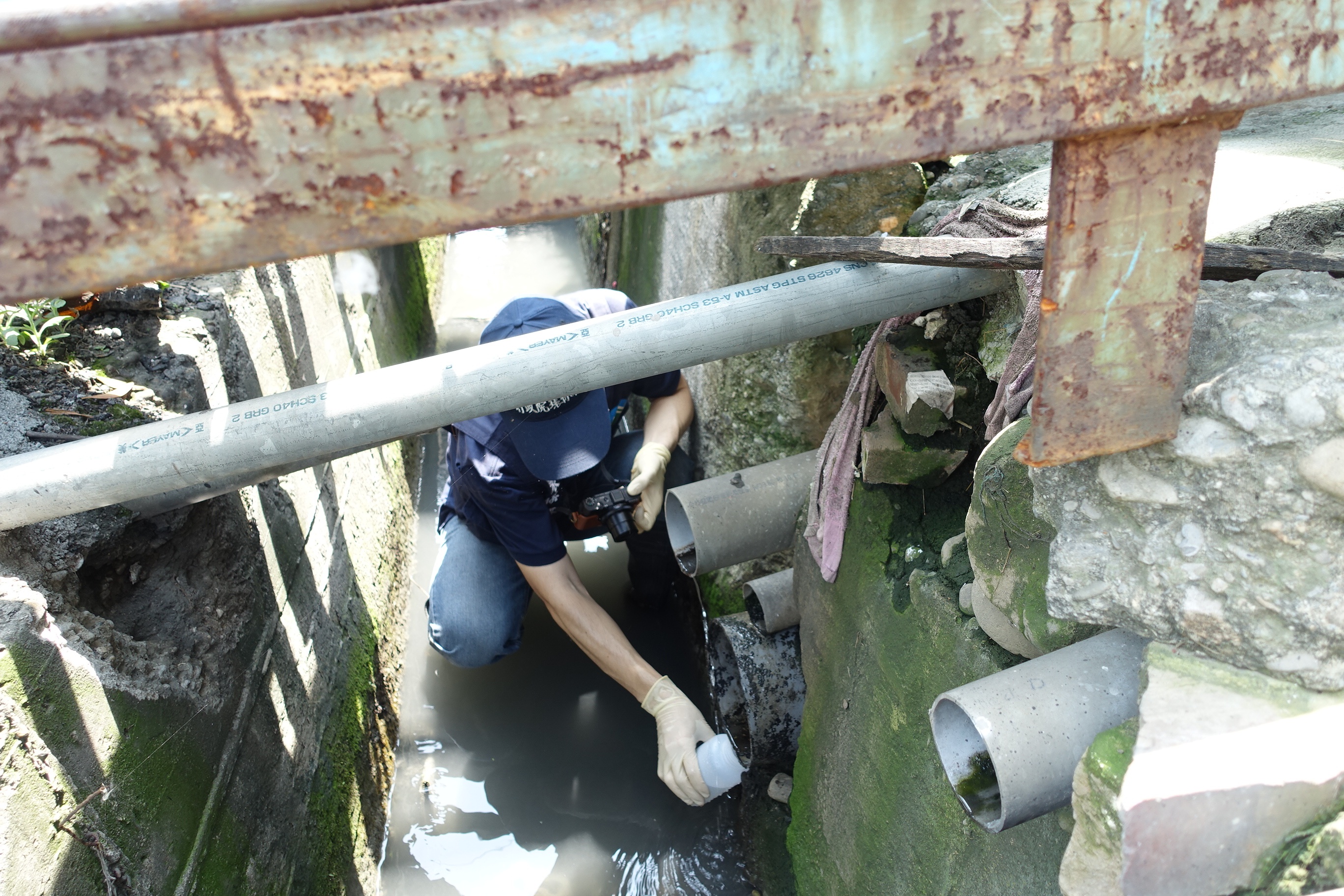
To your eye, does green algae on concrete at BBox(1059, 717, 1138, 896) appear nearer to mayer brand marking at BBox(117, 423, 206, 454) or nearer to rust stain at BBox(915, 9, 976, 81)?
rust stain at BBox(915, 9, 976, 81)

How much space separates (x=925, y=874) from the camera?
161 centimetres

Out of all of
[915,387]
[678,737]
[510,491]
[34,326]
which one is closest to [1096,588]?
[915,387]

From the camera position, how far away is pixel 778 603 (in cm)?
241

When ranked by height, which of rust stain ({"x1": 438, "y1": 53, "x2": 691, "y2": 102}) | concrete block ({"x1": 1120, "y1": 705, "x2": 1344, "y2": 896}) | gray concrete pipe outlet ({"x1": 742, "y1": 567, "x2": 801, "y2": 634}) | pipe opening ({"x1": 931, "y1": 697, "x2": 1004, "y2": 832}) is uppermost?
rust stain ({"x1": 438, "y1": 53, "x2": 691, "y2": 102})

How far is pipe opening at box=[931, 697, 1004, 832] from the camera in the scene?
1.22 meters

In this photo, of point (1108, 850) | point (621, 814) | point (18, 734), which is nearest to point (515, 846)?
point (621, 814)

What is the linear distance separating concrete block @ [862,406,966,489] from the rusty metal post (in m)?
0.77

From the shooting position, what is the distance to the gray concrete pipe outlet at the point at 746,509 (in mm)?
2389

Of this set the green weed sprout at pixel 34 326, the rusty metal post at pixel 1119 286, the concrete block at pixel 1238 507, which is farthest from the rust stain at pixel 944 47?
the green weed sprout at pixel 34 326

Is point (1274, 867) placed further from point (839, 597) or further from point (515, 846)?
point (515, 846)

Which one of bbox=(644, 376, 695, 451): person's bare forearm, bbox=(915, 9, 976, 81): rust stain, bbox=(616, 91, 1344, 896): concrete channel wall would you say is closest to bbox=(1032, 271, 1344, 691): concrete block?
bbox=(616, 91, 1344, 896): concrete channel wall

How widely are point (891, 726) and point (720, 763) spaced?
589 millimetres

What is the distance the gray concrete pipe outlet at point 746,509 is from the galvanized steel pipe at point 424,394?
962 mm

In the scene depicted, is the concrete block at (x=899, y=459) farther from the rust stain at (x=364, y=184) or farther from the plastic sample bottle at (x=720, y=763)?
the rust stain at (x=364, y=184)
